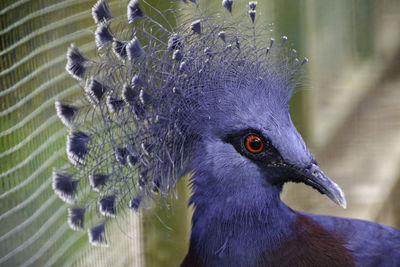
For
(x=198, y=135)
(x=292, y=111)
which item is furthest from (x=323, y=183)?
(x=292, y=111)

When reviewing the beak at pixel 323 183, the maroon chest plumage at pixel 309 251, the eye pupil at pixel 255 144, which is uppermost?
the eye pupil at pixel 255 144

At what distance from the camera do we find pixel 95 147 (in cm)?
108

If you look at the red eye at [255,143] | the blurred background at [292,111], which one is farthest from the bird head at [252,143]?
the blurred background at [292,111]

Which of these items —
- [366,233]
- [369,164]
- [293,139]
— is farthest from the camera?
[369,164]

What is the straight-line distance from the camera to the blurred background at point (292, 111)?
1.46 meters

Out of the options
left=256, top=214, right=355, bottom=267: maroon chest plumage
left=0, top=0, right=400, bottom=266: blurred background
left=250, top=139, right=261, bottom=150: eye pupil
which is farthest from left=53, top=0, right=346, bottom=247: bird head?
left=0, top=0, right=400, bottom=266: blurred background

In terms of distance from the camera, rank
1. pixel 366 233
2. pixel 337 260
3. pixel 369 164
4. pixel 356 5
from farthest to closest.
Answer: pixel 369 164, pixel 356 5, pixel 366 233, pixel 337 260

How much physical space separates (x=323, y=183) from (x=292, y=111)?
51cm

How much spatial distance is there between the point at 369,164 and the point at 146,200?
0.89 meters

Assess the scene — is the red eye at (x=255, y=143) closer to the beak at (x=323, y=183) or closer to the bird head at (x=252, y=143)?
the bird head at (x=252, y=143)

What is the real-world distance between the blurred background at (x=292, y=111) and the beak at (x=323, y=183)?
441 millimetres

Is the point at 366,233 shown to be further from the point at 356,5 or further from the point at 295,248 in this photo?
the point at 356,5

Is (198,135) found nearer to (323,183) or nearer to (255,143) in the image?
(255,143)

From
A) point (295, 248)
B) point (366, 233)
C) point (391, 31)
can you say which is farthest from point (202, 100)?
point (391, 31)
